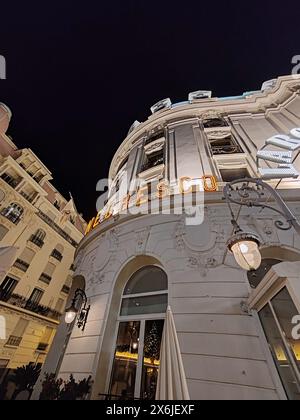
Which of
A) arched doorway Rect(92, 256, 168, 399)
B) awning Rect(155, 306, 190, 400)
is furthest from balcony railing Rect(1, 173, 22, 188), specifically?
awning Rect(155, 306, 190, 400)

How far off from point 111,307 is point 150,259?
6.35 feet

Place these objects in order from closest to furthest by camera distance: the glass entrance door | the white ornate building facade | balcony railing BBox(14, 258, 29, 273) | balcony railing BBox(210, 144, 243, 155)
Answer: the white ornate building facade → the glass entrance door → balcony railing BBox(210, 144, 243, 155) → balcony railing BBox(14, 258, 29, 273)

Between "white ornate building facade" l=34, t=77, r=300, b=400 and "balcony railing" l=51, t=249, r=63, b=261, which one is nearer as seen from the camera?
"white ornate building facade" l=34, t=77, r=300, b=400

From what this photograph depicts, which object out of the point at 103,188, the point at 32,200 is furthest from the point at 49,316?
the point at 103,188

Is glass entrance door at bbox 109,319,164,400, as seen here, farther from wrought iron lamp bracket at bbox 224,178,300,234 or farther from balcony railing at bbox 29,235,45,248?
balcony railing at bbox 29,235,45,248

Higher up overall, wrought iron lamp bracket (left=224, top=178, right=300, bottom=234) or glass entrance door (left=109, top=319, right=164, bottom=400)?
wrought iron lamp bracket (left=224, top=178, right=300, bottom=234)

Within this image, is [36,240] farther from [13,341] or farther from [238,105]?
[238,105]

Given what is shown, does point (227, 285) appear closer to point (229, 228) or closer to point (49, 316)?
point (229, 228)

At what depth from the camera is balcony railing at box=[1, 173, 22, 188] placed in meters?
20.7

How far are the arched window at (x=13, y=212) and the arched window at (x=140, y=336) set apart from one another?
58.2 ft

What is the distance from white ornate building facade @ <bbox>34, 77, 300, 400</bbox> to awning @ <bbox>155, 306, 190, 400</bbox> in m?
1.94

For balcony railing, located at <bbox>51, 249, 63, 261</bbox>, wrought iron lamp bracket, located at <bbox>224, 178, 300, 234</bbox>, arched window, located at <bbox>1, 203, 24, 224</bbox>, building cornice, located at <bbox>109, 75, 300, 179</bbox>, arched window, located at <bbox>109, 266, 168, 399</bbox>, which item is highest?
building cornice, located at <bbox>109, 75, 300, 179</bbox>

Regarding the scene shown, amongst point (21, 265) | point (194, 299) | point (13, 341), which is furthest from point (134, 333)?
point (21, 265)

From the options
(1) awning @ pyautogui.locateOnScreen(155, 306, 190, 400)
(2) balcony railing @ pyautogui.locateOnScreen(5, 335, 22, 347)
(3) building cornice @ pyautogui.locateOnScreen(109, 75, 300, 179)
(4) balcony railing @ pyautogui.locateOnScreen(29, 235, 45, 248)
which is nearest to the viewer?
(1) awning @ pyautogui.locateOnScreen(155, 306, 190, 400)
